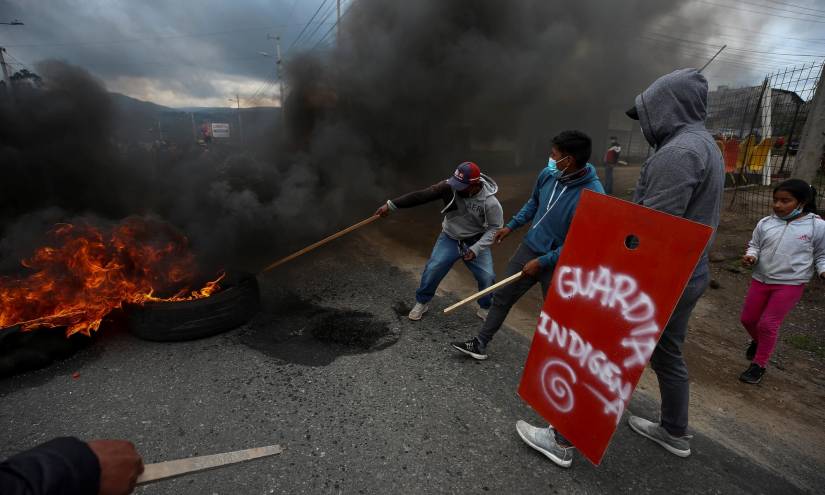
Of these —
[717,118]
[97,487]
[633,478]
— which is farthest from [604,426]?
[717,118]

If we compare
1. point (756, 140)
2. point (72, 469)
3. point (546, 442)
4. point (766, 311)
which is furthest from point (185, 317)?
point (756, 140)

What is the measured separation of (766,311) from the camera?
3070 millimetres

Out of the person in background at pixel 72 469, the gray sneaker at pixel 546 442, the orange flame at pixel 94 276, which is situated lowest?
the gray sneaker at pixel 546 442

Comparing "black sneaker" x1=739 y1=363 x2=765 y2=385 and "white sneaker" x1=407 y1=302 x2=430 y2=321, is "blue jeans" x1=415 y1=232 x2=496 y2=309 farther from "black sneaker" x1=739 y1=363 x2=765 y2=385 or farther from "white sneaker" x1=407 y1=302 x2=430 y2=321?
"black sneaker" x1=739 y1=363 x2=765 y2=385

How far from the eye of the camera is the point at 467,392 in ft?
9.36

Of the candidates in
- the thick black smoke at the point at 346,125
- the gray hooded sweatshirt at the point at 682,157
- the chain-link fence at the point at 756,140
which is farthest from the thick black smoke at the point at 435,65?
the gray hooded sweatshirt at the point at 682,157

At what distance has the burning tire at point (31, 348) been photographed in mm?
2822

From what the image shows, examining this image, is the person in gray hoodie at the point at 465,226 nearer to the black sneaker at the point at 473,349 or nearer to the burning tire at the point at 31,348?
the black sneaker at the point at 473,349

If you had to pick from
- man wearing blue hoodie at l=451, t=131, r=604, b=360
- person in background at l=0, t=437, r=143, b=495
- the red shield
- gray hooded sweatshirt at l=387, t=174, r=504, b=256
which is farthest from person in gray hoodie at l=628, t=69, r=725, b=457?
person in background at l=0, t=437, r=143, b=495

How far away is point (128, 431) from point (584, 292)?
2.80m

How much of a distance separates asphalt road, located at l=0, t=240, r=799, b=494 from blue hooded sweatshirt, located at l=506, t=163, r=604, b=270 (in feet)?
3.49

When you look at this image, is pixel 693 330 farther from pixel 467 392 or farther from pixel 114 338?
pixel 114 338

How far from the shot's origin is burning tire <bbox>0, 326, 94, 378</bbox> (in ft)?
9.26

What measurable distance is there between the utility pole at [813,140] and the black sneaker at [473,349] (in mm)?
5748
